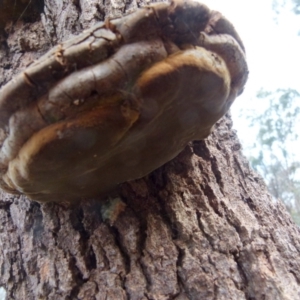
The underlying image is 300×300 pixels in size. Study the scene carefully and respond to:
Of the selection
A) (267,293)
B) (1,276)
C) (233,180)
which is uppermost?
(233,180)

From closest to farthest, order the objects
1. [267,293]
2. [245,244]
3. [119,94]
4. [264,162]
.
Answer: [119,94] → [267,293] → [245,244] → [264,162]

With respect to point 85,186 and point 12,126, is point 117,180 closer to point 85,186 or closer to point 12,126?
point 85,186

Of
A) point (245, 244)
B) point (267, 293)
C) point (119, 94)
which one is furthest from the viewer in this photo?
point (245, 244)

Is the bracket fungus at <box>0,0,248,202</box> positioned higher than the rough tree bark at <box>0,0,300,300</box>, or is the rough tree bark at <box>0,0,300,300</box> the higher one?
the bracket fungus at <box>0,0,248,202</box>

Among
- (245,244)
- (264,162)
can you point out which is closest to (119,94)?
(245,244)

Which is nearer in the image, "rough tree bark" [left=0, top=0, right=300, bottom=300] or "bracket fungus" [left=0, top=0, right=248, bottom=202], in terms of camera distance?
"bracket fungus" [left=0, top=0, right=248, bottom=202]

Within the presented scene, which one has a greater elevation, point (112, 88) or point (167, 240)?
point (112, 88)
